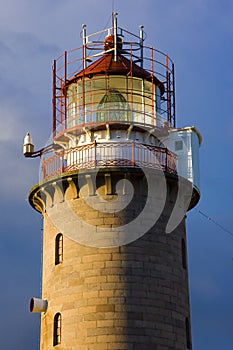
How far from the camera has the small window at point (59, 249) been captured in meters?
30.8

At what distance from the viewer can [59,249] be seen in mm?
31016

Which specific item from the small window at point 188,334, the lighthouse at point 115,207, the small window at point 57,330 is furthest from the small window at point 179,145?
the small window at point 57,330

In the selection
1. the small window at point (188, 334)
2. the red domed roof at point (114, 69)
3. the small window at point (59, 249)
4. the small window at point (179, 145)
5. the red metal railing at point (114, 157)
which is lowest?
the small window at point (188, 334)

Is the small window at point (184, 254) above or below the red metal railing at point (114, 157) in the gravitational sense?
below

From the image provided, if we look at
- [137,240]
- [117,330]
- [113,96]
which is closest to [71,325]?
[117,330]

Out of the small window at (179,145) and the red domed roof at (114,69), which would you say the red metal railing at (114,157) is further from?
the red domed roof at (114,69)

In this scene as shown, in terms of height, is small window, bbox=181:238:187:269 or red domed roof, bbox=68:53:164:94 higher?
red domed roof, bbox=68:53:164:94

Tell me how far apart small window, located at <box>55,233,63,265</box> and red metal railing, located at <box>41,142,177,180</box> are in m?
2.11

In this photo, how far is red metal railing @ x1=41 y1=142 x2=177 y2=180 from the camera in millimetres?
30578

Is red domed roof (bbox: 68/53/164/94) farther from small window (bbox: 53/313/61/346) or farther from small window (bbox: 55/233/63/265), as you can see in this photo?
small window (bbox: 53/313/61/346)

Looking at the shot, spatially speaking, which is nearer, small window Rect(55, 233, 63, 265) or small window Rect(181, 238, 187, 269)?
small window Rect(55, 233, 63, 265)

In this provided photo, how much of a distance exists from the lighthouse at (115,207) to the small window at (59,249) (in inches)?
1.3

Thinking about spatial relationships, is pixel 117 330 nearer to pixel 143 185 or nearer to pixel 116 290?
pixel 116 290

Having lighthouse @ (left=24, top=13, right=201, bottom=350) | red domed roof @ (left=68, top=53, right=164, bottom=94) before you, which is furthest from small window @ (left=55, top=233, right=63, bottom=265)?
red domed roof @ (left=68, top=53, right=164, bottom=94)
